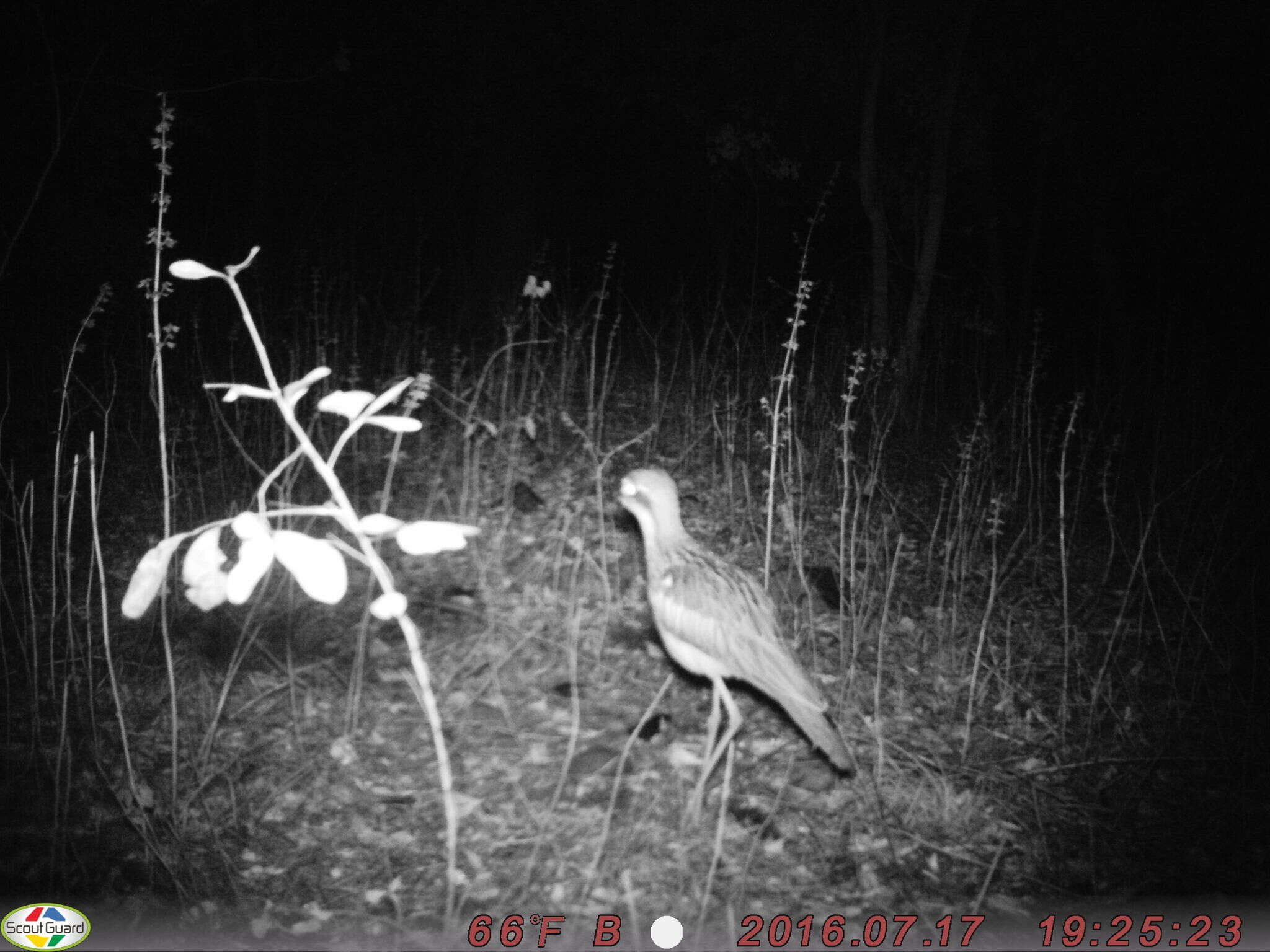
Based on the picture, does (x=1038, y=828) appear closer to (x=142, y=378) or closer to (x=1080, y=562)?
(x=1080, y=562)

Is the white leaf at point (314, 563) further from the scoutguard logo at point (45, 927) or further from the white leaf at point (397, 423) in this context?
the scoutguard logo at point (45, 927)

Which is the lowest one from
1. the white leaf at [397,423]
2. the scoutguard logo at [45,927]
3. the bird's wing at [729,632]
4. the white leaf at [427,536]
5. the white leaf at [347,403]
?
the scoutguard logo at [45,927]

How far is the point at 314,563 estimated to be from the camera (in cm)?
169

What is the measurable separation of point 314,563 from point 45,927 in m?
1.44

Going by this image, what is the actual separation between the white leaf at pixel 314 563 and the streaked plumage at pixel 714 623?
1.53m

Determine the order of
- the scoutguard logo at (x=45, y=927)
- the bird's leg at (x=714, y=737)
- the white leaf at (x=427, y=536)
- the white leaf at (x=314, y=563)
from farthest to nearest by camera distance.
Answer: the bird's leg at (x=714, y=737)
the scoutguard logo at (x=45, y=927)
the white leaf at (x=427, y=536)
the white leaf at (x=314, y=563)

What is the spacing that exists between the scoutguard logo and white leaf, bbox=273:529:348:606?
137 cm

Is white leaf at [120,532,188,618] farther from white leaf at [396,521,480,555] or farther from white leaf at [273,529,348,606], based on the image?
white leaf at [396,521,480,555]

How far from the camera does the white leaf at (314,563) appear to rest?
1.67m

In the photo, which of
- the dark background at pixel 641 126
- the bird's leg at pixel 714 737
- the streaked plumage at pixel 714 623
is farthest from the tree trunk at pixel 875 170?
the bird's leg at pixel 714 737

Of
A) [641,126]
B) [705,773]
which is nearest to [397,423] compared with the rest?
[705,773]

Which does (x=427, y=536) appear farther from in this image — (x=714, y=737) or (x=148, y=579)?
(x=714, y=737)

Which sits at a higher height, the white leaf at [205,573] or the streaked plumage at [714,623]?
the white leaf at [205,573]

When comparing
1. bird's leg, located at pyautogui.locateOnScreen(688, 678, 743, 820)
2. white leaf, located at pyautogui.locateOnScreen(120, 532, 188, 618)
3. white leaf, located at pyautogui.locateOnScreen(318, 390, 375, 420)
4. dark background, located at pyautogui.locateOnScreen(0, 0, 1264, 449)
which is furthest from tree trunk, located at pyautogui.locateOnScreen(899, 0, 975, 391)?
white leaf, located at pyautogui.locateOnScreen(120, 532, 188, 618)
